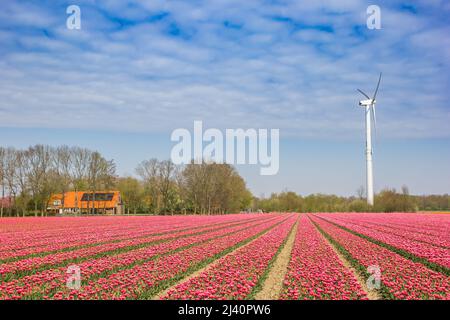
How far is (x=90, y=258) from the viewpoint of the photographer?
16844mm

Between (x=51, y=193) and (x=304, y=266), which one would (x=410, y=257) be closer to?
(x=304, y=266)

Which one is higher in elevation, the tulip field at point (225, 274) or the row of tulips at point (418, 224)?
the tulip field at point (225, 274)

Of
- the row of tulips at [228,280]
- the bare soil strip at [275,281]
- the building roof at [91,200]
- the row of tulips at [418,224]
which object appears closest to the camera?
the row of tulips at [228,280]

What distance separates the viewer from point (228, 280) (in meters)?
11.6

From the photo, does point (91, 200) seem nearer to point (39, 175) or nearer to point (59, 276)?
point (39, 175)

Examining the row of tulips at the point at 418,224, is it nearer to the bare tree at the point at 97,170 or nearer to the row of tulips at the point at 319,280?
the row of tulips at the point at 319,280

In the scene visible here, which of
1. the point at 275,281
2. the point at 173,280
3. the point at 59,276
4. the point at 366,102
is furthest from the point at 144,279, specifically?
the point at 366,102

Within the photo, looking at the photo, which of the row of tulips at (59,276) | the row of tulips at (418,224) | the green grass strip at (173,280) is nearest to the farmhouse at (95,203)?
the row of tulips at (418,224)

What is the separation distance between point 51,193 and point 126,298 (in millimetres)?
82495

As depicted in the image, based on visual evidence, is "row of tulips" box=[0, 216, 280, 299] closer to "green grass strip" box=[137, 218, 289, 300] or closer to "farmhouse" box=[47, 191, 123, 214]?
"green grass strip" box=[137, 218, 289, 300]

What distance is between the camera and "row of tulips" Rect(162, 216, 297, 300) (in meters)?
9.95

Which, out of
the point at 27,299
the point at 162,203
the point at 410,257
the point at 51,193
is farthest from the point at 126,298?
the point at 162,203

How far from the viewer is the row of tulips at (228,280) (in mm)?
9953

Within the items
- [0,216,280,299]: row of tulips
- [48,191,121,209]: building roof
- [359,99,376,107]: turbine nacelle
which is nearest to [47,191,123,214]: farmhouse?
[48,191,121,209]: building roof
